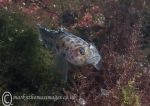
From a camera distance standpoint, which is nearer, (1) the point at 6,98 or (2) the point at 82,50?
(1) the point at 6,98

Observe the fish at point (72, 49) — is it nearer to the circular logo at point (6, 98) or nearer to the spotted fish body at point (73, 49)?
the spotted fish body at point (73, 49)

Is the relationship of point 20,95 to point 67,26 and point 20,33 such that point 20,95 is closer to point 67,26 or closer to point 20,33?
point 20,33

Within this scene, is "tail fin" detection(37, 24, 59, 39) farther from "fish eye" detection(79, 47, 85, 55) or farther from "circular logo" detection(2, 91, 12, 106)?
"circular logo" detection(2, 91, 12, 106)

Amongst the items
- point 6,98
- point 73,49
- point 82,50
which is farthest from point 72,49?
point 6,98

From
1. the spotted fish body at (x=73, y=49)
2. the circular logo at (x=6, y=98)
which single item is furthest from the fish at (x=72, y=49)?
the circular logo at (x=6, y=98)

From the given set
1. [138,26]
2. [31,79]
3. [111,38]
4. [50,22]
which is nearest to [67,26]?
[50,22]

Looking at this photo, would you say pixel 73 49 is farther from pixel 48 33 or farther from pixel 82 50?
pixel 48 33

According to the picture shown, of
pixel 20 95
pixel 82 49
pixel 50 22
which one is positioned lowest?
pixel 20 95
